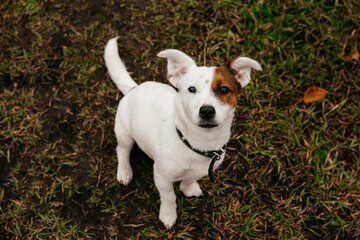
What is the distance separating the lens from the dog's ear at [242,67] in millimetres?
2468

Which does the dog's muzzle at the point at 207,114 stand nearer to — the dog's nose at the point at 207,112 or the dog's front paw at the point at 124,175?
the dog's nose at the point at 207,112

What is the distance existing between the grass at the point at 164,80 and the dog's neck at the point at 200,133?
1260 mm

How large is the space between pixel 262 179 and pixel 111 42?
2474 millimetres

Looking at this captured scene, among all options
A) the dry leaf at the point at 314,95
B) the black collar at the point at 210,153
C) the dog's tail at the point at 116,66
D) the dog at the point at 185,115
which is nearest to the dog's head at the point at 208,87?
the dog at the point at 185,115

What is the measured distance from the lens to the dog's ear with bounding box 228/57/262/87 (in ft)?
8.10

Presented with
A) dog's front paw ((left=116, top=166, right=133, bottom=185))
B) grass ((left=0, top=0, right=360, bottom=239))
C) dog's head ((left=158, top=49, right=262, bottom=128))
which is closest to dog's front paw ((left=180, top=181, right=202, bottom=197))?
grass ((left=0, top=0, right=360, bottom=239))

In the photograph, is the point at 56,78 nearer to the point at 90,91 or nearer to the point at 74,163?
the point at 90,91

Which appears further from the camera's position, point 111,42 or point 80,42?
point 80,42

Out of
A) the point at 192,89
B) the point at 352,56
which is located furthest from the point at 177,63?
the point at 352,56

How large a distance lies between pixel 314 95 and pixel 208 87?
2.29 metres

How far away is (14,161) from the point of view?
3.82 meters

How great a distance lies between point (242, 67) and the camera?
2602 mm

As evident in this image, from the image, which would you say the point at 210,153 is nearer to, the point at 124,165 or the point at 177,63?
the point at 177,63

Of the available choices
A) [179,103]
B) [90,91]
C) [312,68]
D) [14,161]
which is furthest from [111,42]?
[312,68]
